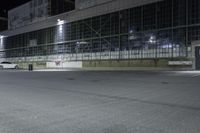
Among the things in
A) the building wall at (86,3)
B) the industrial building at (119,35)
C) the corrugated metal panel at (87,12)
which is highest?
the building wall at (86,3)

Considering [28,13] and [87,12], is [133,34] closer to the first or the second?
[87,12]

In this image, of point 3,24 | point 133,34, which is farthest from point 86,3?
point 3,24

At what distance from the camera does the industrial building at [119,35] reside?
32812 mm

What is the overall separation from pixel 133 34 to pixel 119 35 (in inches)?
103

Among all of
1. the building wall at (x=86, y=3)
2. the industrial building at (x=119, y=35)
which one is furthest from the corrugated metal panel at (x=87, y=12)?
the building wall at (x=86, y=3)

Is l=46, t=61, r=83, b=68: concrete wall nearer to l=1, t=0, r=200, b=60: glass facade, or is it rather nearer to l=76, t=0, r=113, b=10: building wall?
l=1, t=0, r=200, b=60: glass facade

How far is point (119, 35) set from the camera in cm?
4016

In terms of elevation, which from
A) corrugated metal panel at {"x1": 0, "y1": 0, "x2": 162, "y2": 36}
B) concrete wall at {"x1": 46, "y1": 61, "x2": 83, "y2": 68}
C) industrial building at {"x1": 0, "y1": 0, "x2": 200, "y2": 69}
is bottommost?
concrete wall at {"x1": 46, "y1": 61, "x2": 83, "y2": 68}

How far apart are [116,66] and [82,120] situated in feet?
112

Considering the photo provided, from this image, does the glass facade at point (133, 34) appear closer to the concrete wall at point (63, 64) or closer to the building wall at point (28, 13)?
the concrete wall at point (63, 64)

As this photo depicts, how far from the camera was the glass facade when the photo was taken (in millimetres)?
32938

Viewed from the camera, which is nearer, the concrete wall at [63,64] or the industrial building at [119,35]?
the industrial building at [119,35]

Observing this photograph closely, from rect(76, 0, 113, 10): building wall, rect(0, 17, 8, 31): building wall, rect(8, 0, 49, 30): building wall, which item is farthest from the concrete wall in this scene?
rect(0, 17, 8, 31): building wall

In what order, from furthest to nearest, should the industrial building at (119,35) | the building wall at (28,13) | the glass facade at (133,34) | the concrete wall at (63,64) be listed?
the building wall at (28,13) → the concrete wall at (63,64) → the glass facade at (133,34) → the industrial building at (119,35)
